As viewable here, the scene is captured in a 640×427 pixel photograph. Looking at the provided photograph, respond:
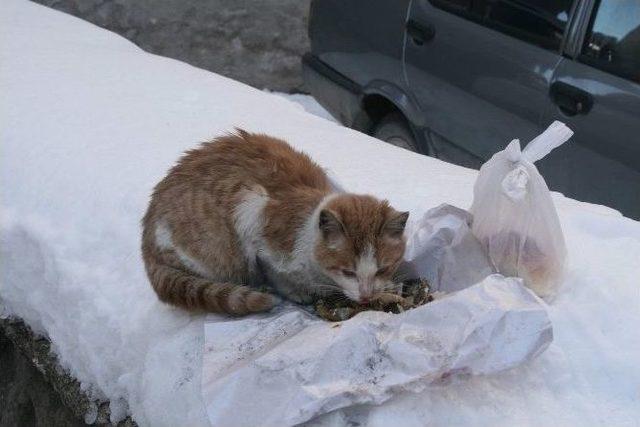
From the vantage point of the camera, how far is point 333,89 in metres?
4.34

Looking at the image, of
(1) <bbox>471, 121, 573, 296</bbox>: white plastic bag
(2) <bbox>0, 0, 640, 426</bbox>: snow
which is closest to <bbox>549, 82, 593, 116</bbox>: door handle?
(2) <bbox>0, 0, 640, 426</bbox>: snow

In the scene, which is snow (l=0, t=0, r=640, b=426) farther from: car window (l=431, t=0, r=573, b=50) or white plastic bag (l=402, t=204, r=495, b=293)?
car window (l=431, t=0, r=573, b=50)

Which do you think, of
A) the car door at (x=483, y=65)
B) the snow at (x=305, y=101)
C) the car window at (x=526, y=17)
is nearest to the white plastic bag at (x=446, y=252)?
the car door at (x=483, y=65)

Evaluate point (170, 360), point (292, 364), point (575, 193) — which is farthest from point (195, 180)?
point (575, 193)

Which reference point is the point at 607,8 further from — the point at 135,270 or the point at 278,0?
the point at 278,0

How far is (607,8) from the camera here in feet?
10.2

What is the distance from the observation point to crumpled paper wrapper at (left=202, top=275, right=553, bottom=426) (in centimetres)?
158

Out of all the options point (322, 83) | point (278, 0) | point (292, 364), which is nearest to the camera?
point (292, 364)

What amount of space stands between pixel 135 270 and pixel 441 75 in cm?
202

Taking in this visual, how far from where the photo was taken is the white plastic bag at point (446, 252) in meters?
2.03

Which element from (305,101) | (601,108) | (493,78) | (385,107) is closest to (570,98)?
(601,108)

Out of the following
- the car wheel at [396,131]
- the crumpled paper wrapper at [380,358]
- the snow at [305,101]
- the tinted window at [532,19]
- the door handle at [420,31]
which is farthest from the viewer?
the snow at [305,101]

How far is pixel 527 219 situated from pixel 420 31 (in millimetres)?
2082

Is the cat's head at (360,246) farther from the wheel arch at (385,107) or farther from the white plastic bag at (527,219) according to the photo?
the wheel arch at (385,107)
